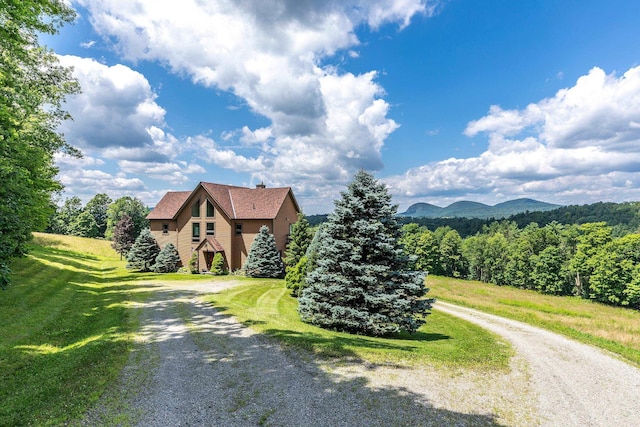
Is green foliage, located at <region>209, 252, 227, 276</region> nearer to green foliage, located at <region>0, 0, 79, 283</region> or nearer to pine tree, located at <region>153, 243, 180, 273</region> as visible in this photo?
pine tree, located at <region>153, 243, 180, 273</region>

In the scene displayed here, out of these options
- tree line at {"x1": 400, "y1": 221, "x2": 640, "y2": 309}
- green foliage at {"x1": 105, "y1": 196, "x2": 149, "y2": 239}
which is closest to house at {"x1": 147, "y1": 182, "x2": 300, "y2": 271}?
tree line at {"x1": 400, "y1": 221, "x2": 640, "y2": 309}

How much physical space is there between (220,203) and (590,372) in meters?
33.4

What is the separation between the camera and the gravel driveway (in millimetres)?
6156

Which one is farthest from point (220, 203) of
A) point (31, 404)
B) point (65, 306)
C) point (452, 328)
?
point (31, 404)

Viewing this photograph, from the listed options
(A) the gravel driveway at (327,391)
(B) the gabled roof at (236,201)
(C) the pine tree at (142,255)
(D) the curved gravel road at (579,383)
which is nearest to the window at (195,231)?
(B) the gabled roof at (236,201)

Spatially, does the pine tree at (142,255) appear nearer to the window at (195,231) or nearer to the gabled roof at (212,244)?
the window at (195,231)

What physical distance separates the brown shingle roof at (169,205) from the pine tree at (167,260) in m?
4.27

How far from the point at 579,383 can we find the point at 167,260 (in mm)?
35256

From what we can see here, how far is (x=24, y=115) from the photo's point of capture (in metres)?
15.8

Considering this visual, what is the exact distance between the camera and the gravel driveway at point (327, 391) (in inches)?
242

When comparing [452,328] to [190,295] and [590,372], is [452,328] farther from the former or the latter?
[190,295]

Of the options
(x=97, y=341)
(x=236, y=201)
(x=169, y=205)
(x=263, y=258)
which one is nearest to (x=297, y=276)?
(x=263, y=258)

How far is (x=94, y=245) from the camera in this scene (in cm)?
5362

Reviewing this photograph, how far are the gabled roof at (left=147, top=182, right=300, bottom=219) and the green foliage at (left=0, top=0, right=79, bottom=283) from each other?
A: 1461cm
